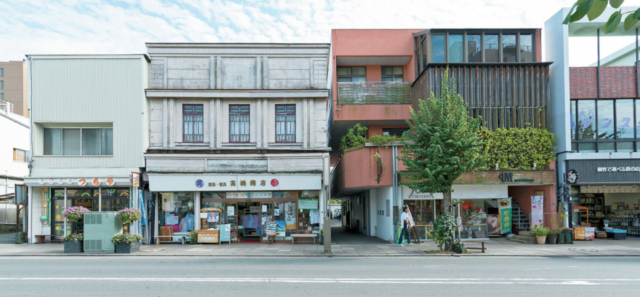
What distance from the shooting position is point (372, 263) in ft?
45.1

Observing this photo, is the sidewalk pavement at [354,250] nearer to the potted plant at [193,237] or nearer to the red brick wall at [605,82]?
the potted plant at [193,237]

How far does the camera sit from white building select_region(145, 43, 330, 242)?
20359 mm

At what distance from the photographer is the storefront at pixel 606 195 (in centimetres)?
2092

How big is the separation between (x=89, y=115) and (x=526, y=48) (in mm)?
21403

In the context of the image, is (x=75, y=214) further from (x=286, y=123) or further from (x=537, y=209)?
(x=537, y=209)

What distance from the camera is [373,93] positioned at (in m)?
23.1

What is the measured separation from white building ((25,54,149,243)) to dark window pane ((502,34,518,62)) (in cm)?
1743

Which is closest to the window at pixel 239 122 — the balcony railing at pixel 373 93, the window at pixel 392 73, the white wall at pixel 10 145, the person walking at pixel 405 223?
the balcony railing at pixel 373 93

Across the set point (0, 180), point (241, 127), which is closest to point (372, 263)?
point (241, 127)

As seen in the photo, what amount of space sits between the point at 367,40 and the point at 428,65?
13.4 feet

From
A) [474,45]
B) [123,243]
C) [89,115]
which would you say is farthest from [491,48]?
[89,115]

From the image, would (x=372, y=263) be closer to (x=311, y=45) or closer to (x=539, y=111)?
(x=311, y=45)

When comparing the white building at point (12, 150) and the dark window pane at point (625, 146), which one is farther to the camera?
the white building at point (12, 150)

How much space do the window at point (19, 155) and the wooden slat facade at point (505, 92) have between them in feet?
97.4
